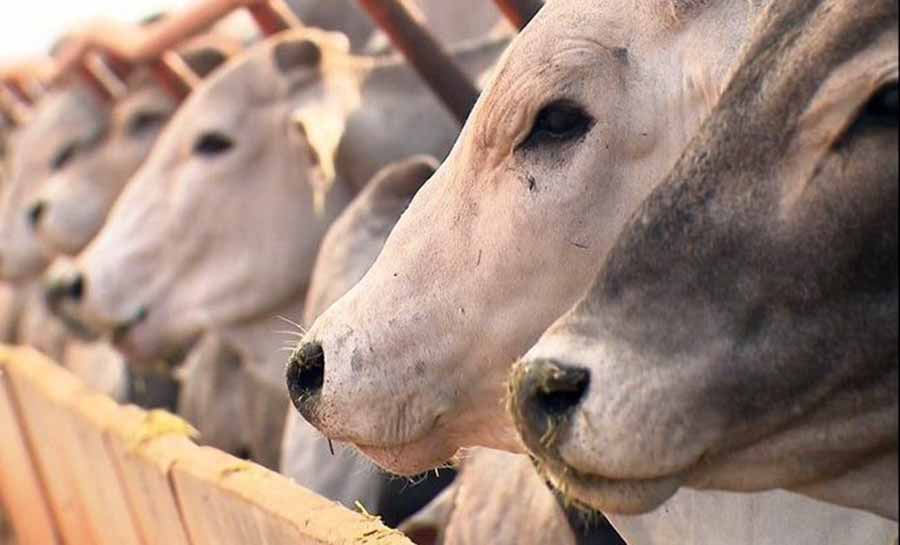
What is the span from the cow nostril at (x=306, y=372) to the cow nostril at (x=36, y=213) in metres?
3.83

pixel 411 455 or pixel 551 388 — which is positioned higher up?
pixel 551 388

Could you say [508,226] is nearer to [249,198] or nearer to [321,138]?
[321,138]

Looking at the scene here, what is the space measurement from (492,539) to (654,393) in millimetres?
1453

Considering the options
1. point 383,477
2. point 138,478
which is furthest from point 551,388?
point 383,477

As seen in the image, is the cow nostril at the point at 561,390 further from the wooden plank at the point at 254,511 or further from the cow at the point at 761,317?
the wooden plank at the point at 254,511

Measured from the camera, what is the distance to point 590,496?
73.2 inches

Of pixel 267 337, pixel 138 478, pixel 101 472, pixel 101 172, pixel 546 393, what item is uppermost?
pixel 546 393

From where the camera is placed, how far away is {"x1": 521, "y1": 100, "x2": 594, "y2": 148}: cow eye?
2.44 m

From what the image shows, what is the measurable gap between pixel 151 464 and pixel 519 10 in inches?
43.2

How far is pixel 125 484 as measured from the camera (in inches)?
141

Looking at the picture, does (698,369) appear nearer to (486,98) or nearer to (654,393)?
(654,393)

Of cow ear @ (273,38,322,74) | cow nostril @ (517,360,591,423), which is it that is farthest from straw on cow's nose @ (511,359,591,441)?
cow ear @ (273,38,322,74)

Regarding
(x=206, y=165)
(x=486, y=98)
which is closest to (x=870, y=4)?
(x=486, y=98)

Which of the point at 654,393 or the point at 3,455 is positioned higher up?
the point at 654,393
